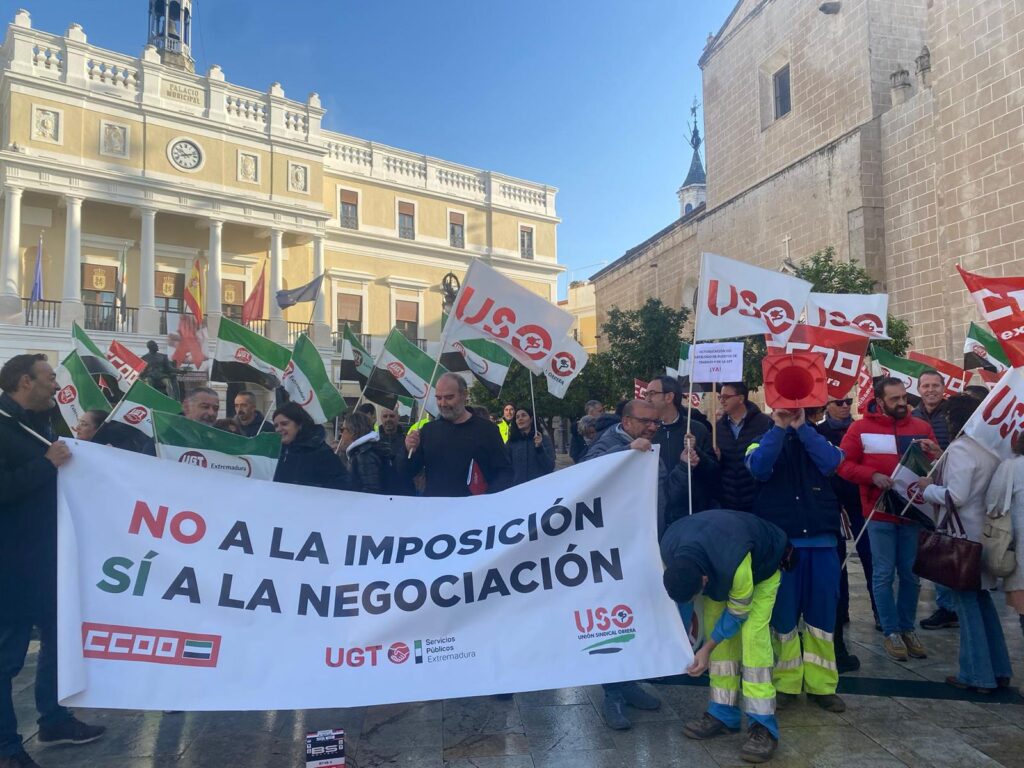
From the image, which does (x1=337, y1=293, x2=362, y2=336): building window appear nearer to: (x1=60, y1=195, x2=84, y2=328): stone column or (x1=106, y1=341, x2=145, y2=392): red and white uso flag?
(x1=60, y1=195, x2=84, y2=328): stone column

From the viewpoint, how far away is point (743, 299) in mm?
4953

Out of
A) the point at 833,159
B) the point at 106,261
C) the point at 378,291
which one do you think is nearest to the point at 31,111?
the point at 106,261

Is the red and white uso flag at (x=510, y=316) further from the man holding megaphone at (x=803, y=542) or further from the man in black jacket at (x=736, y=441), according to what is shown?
the man holding megaphone at (x=803, y=542)

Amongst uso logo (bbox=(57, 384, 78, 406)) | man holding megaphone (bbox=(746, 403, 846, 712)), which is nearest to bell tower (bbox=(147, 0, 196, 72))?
uso logo (bbox=(57, 384, 78, 406))

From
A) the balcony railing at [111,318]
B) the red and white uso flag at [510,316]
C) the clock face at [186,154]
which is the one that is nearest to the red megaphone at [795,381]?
the red and white uso flag at [510,316]

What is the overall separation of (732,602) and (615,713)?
960 mm

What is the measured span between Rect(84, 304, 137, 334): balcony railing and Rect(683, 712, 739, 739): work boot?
84.6 feet

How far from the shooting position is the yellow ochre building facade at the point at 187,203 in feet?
78.1

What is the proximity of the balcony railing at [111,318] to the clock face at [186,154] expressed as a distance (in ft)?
17.7

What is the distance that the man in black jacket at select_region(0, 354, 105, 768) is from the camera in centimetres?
349

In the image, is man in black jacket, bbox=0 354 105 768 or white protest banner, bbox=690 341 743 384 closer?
man in black jacket, bbox=0 354 105 768

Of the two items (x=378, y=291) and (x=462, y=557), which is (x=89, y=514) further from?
(x=378, y=291)

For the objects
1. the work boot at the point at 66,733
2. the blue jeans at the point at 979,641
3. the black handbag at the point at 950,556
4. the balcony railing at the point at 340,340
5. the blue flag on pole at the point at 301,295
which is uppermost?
the balcony railing at the point at 340,340

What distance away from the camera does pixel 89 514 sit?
360 cm
